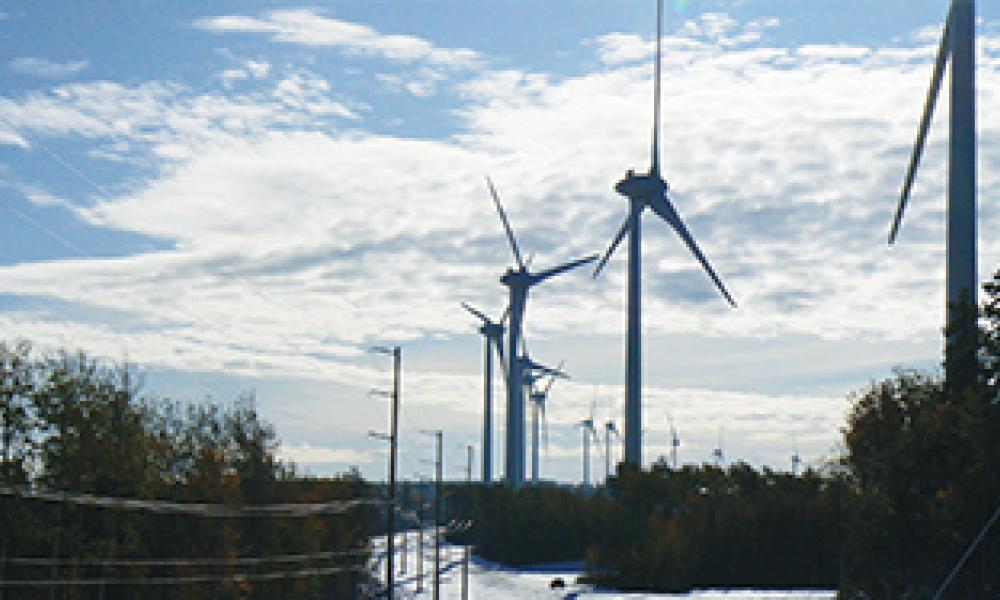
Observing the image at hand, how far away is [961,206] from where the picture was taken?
6569cm

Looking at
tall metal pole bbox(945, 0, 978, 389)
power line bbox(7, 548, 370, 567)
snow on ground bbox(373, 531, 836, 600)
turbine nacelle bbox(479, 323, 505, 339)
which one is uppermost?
turbine nacelle bbox(479, 323, 505, 339)

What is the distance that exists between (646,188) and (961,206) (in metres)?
60.8

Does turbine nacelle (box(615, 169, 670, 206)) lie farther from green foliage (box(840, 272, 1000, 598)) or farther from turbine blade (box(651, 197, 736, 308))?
Answer: green foliage (box(840, 272, 1000, 598))

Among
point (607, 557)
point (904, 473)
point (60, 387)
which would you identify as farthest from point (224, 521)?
point (607, 557)

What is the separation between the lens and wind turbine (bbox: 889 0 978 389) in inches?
2586

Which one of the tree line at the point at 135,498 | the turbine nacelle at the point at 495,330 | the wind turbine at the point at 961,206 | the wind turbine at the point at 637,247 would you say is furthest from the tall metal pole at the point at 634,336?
the turbine nacelle at the point at 495,330

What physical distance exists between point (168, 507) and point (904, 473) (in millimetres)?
42007

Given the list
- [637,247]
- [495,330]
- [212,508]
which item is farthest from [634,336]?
[495,330]

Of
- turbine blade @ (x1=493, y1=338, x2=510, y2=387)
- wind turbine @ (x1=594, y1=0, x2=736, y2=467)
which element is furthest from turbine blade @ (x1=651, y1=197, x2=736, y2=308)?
turbine blade @ (x1=493, y1=338, x2=510, y2=387)

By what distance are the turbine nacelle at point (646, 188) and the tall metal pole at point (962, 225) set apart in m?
57.1

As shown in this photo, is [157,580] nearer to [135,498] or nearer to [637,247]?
[135,498]

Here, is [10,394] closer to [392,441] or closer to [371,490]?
[392,441]

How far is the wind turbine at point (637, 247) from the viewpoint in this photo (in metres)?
117

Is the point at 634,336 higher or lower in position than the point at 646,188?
lower
